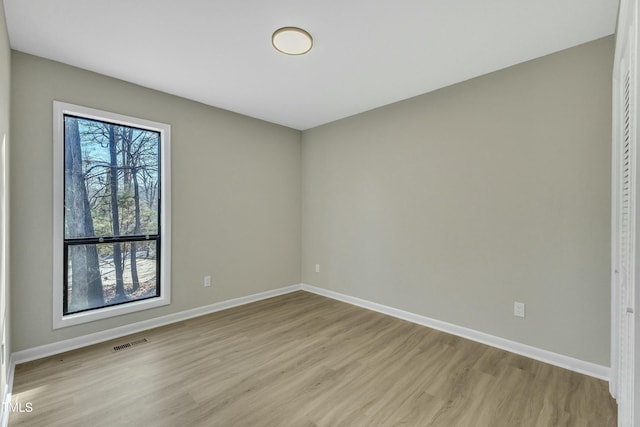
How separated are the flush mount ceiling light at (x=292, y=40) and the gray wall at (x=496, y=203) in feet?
5.21

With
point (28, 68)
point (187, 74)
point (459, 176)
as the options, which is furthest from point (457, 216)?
point (28, 68)

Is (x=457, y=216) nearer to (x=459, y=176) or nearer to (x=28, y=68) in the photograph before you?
(x=459, y=176)

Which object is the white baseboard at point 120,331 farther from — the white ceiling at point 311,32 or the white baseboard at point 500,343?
the white ceiling at point 311,32

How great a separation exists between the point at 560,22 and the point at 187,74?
3004mm

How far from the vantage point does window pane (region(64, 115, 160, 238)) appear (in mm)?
2693

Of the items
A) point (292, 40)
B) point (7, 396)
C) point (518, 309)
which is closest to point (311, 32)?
point (292, 40)

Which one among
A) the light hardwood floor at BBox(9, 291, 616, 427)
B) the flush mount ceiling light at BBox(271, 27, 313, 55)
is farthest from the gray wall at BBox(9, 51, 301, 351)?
the flush mount ceiling light at BBox(271, 27, 313, 55)

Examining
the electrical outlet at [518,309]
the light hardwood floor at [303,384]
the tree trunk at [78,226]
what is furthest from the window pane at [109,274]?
the electrical outlet at [518,309]

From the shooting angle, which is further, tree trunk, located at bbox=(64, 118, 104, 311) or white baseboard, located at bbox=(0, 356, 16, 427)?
tree trunk, located at bbox=(64, 118, 104, 311)

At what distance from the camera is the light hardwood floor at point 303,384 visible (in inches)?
71.4

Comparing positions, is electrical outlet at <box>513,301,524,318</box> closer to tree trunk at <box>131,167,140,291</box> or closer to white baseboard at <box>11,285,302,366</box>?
white baseboard at <box>11,285,302,366</box>

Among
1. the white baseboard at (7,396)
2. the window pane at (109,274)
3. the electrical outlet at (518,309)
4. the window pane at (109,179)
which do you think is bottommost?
the white baseboard at (7,396)

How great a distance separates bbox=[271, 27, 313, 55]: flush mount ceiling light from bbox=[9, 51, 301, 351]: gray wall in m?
1.69

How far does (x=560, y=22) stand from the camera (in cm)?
201
